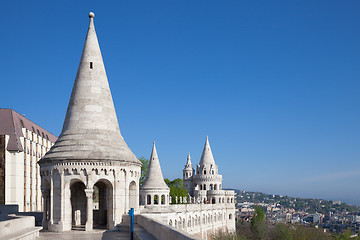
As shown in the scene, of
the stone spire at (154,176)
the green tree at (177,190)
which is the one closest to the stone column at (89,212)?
the stone spire at (154,176)

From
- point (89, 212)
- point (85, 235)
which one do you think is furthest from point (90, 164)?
point (85, 235)

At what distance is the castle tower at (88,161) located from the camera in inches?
684

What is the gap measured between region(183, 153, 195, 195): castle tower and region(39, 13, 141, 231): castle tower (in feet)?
200

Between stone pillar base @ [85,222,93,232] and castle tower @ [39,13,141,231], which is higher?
castle tower @ [39,13,141,231]

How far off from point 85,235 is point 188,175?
7040 cm

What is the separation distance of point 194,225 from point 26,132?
23.0 metres

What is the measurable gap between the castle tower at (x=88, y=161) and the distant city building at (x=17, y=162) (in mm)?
30644

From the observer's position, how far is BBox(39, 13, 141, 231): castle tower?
1738cm

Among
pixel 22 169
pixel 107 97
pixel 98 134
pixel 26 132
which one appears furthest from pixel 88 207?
pixel 26 132

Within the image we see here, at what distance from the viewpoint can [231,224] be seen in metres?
70.2

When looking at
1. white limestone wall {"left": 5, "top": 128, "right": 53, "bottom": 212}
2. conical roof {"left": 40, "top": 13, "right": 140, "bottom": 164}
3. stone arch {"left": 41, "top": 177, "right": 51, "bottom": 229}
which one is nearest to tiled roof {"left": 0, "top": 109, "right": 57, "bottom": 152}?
white limestone wall {"left": 5, "top": 128, "right": 53, "bottom": 212}

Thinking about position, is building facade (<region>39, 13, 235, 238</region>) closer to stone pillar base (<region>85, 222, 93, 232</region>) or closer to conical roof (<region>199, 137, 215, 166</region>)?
stone pillar base (<region>85, 222, 93, 232</region>)

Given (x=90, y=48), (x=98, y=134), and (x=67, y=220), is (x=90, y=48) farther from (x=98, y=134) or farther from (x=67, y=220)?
(x=67, y=220)

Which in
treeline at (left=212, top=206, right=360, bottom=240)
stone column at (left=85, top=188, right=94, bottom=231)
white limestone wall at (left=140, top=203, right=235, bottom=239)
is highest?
stone column at (left=85, top=188, right=94, bottom=231)
